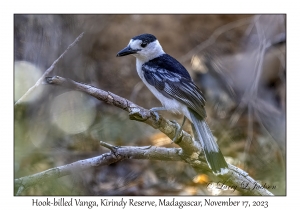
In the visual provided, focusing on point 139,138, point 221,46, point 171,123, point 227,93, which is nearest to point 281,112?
point 227,93

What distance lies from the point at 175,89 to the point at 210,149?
1.83 feet

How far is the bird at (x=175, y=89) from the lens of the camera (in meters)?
2.86

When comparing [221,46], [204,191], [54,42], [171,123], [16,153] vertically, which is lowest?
[204,191]

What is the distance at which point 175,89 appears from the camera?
122 inches

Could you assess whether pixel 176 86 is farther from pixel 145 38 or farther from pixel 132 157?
pixel 132 157

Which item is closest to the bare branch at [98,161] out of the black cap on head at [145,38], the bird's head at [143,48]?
the bird's head at [143,48]

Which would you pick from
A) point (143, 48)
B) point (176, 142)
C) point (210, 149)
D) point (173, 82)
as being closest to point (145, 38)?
point (143, 48)

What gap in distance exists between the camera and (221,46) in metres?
5.03

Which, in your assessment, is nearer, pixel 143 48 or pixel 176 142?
pixel 176 142

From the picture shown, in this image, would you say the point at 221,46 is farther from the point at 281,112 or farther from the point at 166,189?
the point at 166,189

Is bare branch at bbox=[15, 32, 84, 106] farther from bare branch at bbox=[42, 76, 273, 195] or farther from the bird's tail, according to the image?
the bird's tail

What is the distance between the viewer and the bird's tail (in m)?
2.82

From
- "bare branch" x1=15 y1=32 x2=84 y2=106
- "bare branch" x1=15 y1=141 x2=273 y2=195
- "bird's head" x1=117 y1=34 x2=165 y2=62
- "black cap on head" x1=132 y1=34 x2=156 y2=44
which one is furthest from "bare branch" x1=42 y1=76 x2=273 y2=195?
"black cap on head" x1=132 y1=34 x2=156 y2=44

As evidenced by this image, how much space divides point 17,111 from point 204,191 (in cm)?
164
